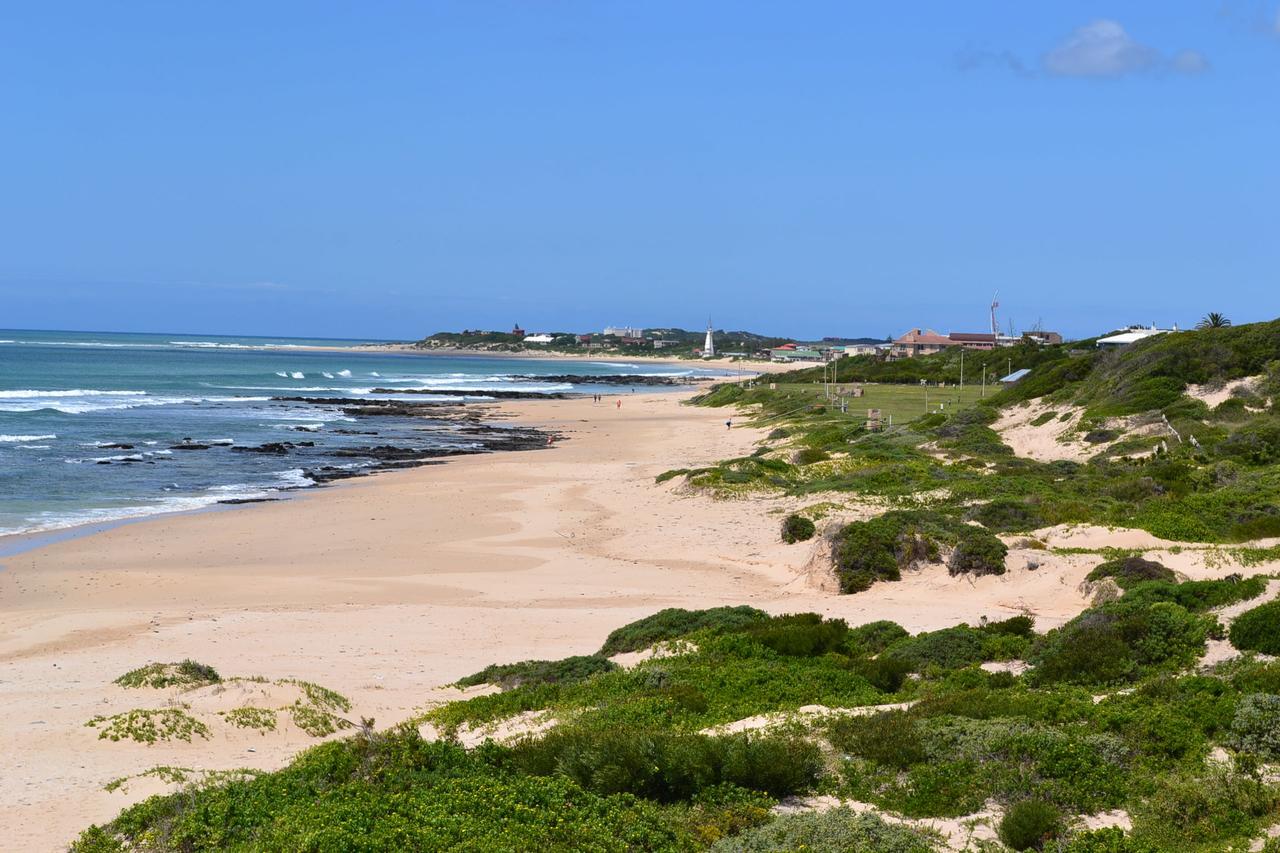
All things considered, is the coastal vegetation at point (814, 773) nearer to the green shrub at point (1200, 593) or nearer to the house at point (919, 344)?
the green shrub at point (1200, 593)

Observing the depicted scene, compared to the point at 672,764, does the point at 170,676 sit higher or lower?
lower

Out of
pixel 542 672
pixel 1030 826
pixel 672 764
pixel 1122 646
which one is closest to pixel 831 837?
pixel 1030 826

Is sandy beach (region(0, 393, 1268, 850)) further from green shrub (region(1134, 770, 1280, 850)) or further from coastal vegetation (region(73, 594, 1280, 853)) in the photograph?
green shrub (region(1134, 770, 1280, 850))

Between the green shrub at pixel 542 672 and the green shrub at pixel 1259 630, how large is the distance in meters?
6.38

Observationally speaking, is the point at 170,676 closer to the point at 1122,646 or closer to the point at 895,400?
the point at 1122,646

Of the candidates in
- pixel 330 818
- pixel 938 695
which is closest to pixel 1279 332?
pixel 938 695

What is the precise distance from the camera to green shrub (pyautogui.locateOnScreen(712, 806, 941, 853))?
6715 millimetres

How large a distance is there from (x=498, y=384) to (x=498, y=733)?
96.8m

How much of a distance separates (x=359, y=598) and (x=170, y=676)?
6608mm

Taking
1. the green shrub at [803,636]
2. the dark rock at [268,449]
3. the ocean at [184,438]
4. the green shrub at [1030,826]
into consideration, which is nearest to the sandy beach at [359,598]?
the green shrub at [803,636]

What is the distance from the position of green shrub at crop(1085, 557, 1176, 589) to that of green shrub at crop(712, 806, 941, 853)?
921 cm

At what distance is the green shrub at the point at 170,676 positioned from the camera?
471 inches

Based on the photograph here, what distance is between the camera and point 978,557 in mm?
17625

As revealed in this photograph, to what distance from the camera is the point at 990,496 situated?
23.5 m
